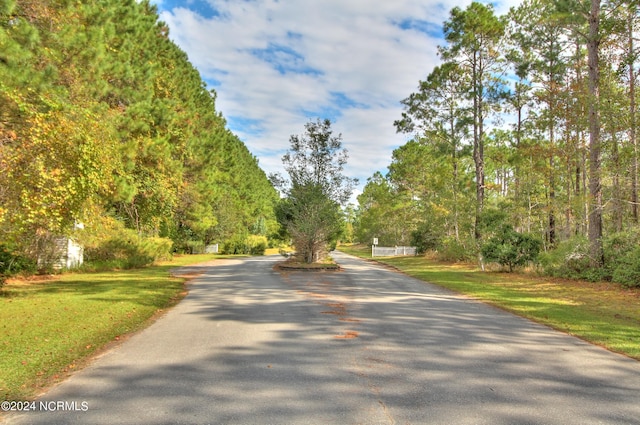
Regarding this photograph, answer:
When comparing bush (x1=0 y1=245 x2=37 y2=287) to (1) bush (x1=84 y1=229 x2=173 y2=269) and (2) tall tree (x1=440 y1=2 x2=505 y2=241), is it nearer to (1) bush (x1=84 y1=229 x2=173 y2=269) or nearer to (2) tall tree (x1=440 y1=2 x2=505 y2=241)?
(1) bush (x1=84 y1=229 x2=173 y2=269)

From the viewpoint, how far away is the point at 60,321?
7.69 m

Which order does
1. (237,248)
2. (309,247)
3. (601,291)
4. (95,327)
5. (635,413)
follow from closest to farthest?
(635,413) < (95,327) < (601,291) < (309,247) < (237,248)

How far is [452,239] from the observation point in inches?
1174

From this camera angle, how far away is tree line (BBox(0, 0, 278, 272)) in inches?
328

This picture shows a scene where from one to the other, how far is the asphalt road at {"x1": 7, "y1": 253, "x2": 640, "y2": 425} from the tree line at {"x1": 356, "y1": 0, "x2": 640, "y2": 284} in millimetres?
10775

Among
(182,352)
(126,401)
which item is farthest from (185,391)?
(182,352)

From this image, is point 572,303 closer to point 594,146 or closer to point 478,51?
point 594,146

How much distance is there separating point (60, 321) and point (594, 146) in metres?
19.0

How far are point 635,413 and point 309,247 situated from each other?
19705mm

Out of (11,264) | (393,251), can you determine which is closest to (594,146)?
(11,264)

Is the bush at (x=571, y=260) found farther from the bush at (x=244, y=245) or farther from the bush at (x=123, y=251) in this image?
the bush at (x=244, y=245)

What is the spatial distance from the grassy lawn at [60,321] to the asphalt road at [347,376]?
→ 453 millimetres

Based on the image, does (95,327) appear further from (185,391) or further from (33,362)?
(185,391)

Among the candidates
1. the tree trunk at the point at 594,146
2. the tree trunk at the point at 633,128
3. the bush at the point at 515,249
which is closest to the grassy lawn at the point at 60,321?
the bush at the point at 515,249
